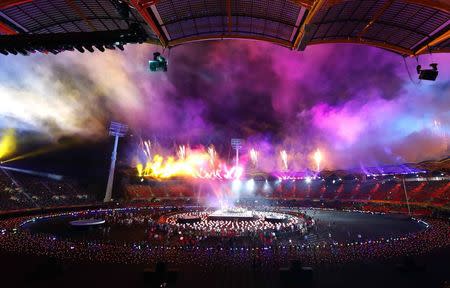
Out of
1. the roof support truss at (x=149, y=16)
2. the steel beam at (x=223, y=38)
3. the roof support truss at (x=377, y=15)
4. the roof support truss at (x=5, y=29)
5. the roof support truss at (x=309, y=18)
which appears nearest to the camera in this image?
the roof support truss at (x=309, y=18)

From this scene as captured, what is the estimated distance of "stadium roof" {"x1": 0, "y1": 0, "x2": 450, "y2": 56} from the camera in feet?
29.8

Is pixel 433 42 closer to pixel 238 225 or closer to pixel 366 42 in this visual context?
pixel 366 42

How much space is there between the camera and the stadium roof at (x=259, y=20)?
907 cm

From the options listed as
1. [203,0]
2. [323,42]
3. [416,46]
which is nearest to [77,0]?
[203,0]

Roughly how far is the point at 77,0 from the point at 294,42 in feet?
26.7

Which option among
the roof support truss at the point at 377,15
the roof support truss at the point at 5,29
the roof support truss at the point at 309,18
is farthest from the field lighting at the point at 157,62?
the roof support truss at the point at 377,15

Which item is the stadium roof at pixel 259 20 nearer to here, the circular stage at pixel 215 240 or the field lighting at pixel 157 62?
the field lighting at pixel 157 62

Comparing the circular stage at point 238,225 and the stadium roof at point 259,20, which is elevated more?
the stadium roof at point 259,20

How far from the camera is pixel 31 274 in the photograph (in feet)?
45.5

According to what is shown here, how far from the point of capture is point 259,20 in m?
10.3

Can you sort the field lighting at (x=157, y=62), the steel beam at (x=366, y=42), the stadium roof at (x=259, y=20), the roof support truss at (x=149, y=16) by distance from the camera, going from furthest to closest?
the field lighting at (x=157, y=62) → the steel beam at (x=366, y=42) → the stadium roof at (x=259, y=20) → the roof support truss at (x=149, y=16)

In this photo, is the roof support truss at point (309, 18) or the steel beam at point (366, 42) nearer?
the roof support truss at point (309, 18)

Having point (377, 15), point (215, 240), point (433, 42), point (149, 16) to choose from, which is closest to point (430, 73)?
point (433, 42)

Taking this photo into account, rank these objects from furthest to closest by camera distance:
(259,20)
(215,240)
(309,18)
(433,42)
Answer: (215,240), (259,20), (433,42), (309,18)
